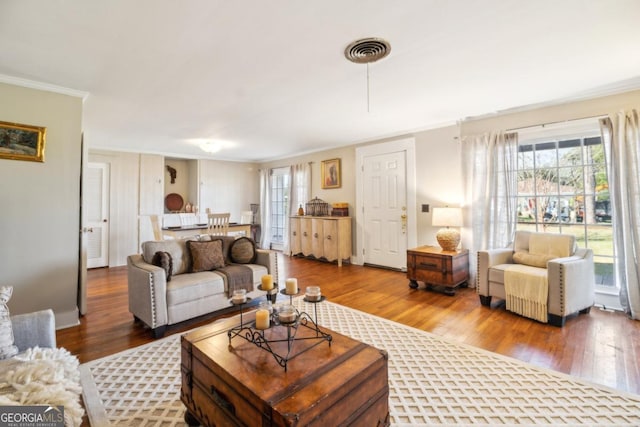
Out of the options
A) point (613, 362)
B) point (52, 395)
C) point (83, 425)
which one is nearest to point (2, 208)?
point (83, 425)

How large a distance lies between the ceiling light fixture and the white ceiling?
51 millimetres

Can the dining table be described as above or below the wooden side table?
above

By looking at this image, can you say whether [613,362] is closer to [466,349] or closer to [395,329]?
[466,349]

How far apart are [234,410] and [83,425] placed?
39.9 inches

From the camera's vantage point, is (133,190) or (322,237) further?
(133,190)

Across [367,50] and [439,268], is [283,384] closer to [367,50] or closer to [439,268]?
[367,50]

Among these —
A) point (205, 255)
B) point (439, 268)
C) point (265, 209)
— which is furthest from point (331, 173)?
point (205, 255)

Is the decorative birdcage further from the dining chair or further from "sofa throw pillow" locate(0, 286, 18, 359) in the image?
"sofa throw pillow" locate(0, 286, 18, 359)

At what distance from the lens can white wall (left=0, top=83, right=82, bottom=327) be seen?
8.85ft

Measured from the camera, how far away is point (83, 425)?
5.10 ft

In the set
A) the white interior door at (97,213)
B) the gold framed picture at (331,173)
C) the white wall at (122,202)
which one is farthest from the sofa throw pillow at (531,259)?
the white interior door at (97,213)

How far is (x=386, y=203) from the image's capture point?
5.14 meters

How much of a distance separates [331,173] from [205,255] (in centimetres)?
355

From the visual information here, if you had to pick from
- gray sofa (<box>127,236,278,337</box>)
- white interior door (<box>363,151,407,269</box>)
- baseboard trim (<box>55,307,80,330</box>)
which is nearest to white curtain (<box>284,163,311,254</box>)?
white interior door (<box>363,151,407,269</box>)
